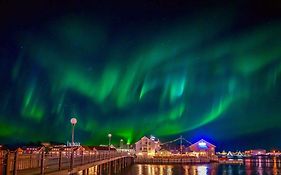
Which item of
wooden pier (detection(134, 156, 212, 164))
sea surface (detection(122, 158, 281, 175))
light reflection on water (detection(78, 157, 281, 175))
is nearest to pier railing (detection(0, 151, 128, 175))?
light reflection on water (detection(78, 157, 281, 175))

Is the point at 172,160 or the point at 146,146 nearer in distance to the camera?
the point at 172,160

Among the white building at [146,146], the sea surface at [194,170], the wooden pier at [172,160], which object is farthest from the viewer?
the white building at [146,146]

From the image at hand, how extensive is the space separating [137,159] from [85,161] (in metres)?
106

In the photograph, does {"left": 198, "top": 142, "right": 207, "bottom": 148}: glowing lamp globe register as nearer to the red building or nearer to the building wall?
the red building

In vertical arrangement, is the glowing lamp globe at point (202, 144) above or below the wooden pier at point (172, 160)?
above

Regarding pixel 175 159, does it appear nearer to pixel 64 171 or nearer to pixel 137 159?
pixel 137 159

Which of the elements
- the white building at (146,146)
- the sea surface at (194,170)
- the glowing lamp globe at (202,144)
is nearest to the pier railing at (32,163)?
the sea surface at (194,170)

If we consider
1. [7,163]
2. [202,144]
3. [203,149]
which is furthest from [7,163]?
[202,144]

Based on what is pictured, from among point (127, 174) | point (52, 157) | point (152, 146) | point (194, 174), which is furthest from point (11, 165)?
point (152, 146)

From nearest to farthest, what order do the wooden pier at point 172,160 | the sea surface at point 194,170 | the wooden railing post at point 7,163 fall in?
the wooden railing post at point 7,163 → the sea surface at point 194,170 → the wooden pier at point 172,160

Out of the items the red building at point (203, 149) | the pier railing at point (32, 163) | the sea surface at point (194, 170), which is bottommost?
the sea surface at point (194, 170)

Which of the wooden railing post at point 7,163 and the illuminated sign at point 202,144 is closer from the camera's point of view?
the wooden railing post at point 7,163

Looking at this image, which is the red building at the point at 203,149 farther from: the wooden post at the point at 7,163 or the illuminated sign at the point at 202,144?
the wooden post at the point at 7,163

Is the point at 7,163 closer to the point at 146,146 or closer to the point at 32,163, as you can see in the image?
the point at 32,163
